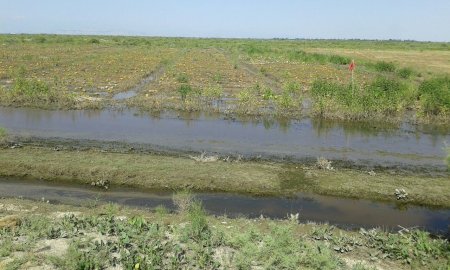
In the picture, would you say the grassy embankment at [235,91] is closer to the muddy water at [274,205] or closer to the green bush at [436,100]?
the green bush at [436,100]

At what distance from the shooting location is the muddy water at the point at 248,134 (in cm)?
1568

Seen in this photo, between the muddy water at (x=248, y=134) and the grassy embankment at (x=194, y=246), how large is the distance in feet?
21.9

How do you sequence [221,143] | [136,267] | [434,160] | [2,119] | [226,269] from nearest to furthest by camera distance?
[136,267] < [226,269] < [434,160] < [221,143] < [2,119]

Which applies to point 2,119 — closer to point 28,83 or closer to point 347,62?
point 28,83

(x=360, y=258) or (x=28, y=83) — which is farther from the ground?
(x=28, y=83)

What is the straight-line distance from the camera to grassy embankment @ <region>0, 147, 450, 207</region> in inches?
471

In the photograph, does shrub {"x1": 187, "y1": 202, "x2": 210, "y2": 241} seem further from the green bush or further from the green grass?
the green bush

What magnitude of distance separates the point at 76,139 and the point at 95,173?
14.3 ft

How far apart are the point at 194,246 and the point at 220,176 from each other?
15.8ft

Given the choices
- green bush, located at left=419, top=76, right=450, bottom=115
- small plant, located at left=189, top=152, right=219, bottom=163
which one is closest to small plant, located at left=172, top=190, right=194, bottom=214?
small plant, located at left=189, top=152, right=219, bottom=163

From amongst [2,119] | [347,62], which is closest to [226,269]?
[2,119]

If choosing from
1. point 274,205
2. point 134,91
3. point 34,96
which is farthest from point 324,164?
point 134,91

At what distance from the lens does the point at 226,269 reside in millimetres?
7168

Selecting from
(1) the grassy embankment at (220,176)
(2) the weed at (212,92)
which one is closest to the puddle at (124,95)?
(2) the weed at (212,92)
